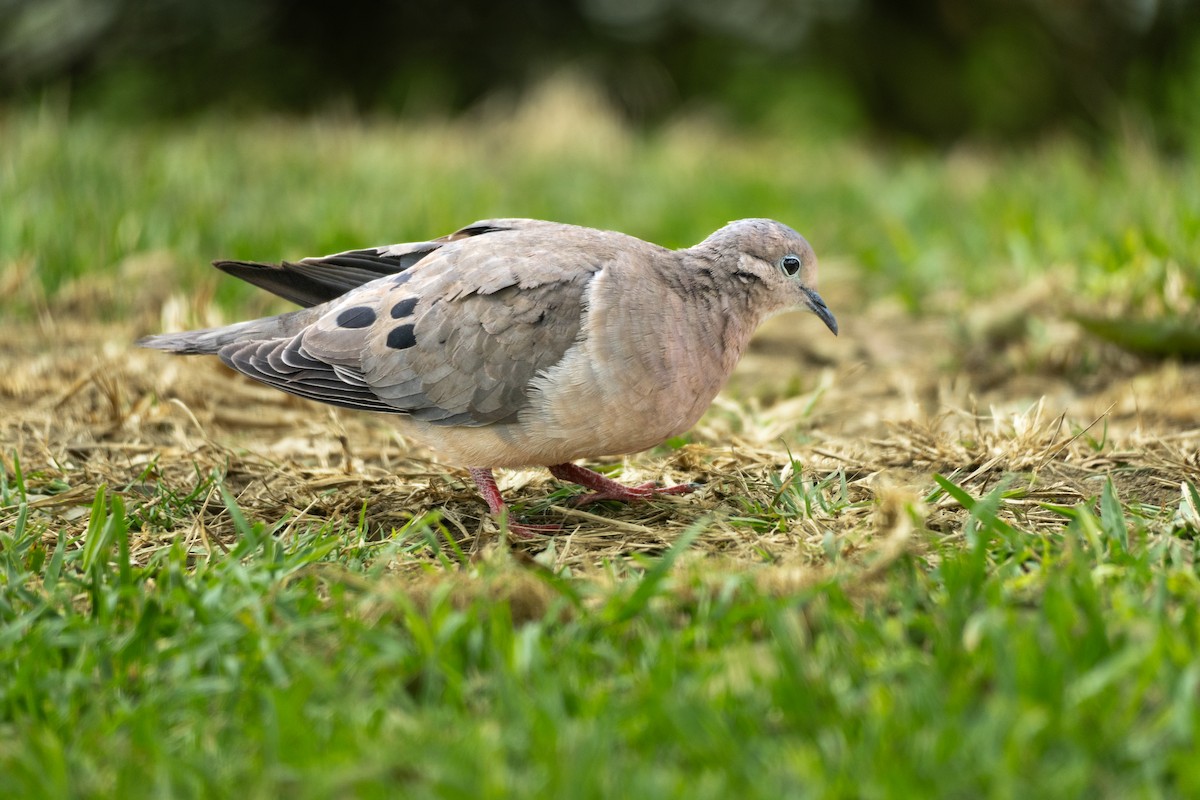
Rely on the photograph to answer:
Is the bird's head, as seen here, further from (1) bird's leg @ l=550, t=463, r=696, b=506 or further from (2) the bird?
(1) bird's leg @ l=550, t=463, r=696, b=506

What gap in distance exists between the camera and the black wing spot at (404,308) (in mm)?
3334

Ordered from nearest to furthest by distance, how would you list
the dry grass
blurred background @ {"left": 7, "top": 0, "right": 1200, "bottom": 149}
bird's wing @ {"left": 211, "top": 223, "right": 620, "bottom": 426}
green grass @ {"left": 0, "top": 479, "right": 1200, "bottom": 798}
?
green grass @ {"left": 0, "top": 479, "right": 1200, "bottom": 798}
the dry grass
bird's wing @ {"left": 211, "top": 223, "right": 620, "bottom": 426}
blurred background @ {"left": 7, "top": 0, "right": 1200, "bottom": 149}

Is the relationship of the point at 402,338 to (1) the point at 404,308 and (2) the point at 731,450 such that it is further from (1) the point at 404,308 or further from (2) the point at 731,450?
(2) the point at 731,450

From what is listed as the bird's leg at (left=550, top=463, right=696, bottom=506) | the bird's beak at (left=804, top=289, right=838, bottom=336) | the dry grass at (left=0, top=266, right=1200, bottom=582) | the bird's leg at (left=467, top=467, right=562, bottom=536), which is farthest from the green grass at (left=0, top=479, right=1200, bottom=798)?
the bird's beak at (left=804, top=289, right=838, bottom=336)

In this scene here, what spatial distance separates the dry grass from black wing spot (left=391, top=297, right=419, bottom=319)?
0.52m

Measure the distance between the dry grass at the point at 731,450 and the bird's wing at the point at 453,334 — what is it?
12.4 inches

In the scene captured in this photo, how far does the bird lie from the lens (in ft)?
10.1

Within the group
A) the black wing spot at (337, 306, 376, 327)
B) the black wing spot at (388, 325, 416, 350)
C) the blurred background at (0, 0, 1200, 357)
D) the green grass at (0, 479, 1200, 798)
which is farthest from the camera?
the blurred background at (0, 0, 1200, 357)

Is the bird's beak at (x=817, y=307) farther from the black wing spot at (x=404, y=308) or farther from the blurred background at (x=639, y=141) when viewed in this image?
the blurred background at (x=639, y=141)

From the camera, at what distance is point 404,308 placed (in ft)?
11.0

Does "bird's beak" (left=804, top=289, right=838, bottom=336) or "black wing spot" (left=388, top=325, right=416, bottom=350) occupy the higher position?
"bird's beak" (left=804, top=289, right=838, bottom=336)

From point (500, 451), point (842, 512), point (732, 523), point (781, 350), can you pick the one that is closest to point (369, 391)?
point (500, 451)

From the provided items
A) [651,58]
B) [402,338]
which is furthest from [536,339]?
[651,58]

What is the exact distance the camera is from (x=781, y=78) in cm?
1157
